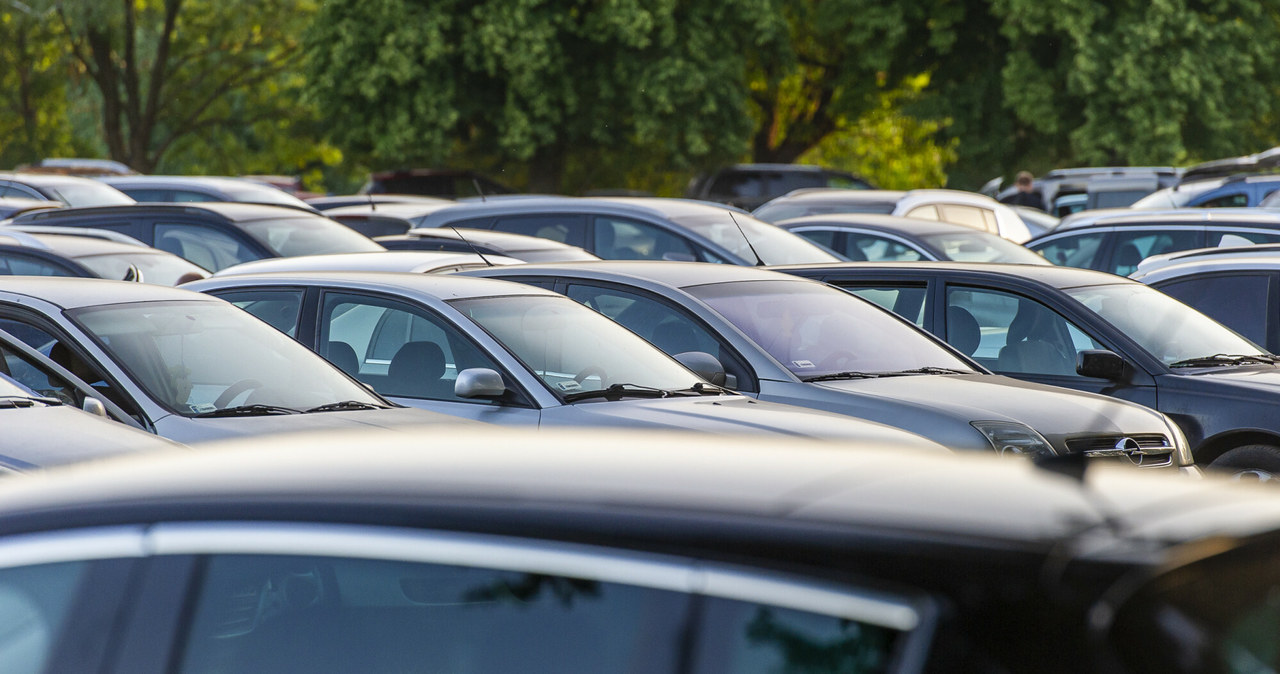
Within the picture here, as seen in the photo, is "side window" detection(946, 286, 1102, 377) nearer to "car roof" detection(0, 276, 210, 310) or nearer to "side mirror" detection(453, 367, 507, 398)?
"side mirror" detection(453, 367, 507, 398)

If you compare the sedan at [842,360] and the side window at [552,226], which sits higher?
the sedan at [842,360]

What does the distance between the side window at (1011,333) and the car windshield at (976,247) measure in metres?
4.48

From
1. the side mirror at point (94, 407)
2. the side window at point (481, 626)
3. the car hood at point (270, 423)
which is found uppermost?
the side window at point (481, 626)

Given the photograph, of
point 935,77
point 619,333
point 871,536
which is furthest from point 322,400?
point 935,77

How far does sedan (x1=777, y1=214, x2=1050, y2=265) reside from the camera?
13188 mm

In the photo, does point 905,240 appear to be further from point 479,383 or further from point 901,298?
point 479,383

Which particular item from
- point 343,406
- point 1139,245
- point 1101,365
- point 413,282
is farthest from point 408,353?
point 1139,245

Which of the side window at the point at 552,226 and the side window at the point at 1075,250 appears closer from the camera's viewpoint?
the side window at the point at 1075,250

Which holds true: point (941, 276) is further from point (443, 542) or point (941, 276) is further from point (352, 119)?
point (352, 119)

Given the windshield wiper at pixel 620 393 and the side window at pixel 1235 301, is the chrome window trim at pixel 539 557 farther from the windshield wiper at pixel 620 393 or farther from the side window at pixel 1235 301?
the side window at pixel 1235 301

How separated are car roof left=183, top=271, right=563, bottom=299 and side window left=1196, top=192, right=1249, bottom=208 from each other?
41.0 feet

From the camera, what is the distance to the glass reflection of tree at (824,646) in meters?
1.56

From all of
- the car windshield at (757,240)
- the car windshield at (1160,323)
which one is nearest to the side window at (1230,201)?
the car windshield at (757,240)

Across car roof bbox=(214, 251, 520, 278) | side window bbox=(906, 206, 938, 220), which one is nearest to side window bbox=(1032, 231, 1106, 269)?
side window bbox=(906, 206, 938, 220)
